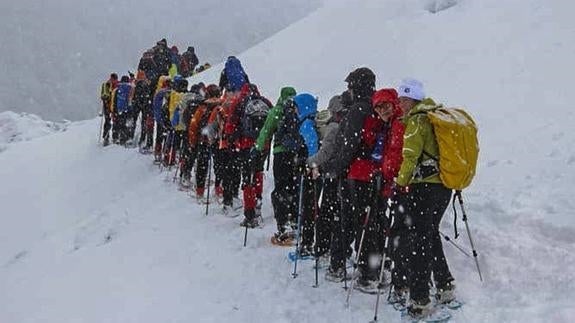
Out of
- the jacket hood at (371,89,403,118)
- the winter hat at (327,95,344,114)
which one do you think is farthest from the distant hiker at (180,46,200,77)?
the jacket hood at (371,89,403,118)

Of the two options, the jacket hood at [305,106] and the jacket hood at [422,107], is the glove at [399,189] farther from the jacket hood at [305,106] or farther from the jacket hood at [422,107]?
the jacket hood at [305,106]

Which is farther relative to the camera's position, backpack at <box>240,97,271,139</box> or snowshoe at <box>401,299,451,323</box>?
backpack at <box>240,97,271,139</box>

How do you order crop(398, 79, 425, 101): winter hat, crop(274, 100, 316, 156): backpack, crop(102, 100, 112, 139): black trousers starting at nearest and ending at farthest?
1. crop(398, 79, 425, 101): winter hat
2. crop(274, 100, 316, 156): backpack
3. crop(102, 100, 112, 139): black trousers

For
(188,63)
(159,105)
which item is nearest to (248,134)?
(159,105)

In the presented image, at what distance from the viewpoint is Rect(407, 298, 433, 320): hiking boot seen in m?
6.63

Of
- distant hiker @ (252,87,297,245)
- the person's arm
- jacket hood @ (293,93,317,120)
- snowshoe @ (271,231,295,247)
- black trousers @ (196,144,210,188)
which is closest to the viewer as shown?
the person's arm

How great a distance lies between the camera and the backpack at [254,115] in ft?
35.6

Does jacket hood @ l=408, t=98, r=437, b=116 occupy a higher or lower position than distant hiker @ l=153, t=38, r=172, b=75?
lower

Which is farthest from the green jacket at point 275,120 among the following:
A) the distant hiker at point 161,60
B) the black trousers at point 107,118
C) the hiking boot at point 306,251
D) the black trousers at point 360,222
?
the distant hiker at point 161,60

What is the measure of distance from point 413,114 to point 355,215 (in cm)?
181

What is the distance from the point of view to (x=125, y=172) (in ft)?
61.4

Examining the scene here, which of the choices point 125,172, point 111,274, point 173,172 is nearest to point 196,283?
point 111,274

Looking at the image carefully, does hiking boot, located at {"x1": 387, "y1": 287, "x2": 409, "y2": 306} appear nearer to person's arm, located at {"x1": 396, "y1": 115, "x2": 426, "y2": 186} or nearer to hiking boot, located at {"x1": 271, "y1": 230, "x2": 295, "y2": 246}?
person's arm, located at {"x1": 396, "y1": 115, "x2": 426, "y2": 186}

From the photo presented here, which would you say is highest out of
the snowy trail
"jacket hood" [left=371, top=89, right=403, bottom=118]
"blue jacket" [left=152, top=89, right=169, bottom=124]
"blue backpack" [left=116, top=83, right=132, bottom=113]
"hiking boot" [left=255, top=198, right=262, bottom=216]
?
"blue backpack" [left=116, top=83, right=132, bottom=113]
